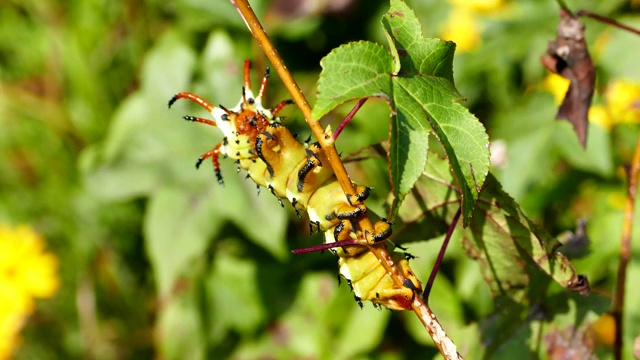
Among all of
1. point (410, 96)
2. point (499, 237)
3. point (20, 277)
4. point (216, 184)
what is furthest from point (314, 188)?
point (20, 277)

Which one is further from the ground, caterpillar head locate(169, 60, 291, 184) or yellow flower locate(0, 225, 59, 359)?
yellow flower locate(0, 225, 59, 359)

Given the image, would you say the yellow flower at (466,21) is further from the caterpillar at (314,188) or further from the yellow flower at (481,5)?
the caterpillar at (314,188)

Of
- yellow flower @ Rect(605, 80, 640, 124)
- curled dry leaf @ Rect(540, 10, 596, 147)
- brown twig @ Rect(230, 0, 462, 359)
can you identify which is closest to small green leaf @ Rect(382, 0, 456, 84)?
brown twig @ Rect(230, 0, 462, 359)

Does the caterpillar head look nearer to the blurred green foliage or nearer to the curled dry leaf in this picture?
the curled dry leaf

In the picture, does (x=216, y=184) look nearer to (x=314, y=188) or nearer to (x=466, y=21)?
(x=314, y=188)

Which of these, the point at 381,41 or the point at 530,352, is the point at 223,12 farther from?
the point at 530,352

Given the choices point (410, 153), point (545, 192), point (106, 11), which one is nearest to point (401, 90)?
point (410, 153)

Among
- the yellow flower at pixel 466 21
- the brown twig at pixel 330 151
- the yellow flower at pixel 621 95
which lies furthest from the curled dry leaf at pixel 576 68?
the yellow flower at pixel 466 21
